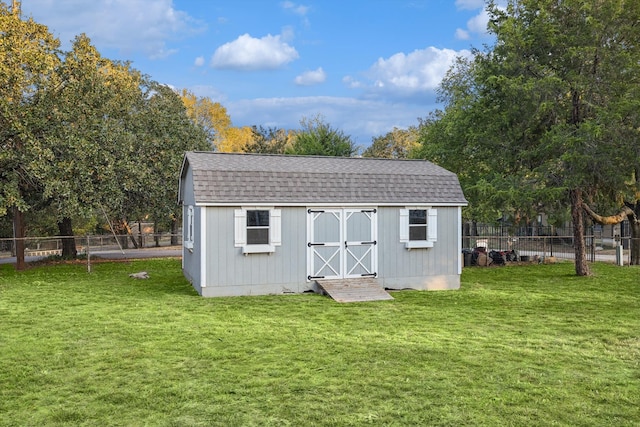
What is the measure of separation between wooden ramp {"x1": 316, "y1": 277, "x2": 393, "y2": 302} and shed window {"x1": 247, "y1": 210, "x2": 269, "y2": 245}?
6.32 feet

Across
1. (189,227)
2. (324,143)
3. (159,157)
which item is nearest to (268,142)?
(324,143)

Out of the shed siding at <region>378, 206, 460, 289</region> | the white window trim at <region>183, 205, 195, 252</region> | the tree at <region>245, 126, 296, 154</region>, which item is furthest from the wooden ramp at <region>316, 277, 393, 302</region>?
the tree at <region>245, 126, 296, 154</region>

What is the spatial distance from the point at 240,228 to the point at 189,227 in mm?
3041

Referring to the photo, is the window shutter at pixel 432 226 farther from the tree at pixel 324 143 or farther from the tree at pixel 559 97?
the tree at pixel 324 143

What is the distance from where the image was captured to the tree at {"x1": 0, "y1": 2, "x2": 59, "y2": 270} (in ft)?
57.5

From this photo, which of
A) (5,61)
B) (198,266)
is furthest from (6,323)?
(5,61)

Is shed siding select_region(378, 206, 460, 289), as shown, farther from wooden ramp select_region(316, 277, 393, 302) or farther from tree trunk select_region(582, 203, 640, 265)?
tree trunk select_region(582, 203, 640, 265)

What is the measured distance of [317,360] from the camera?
7508 millimetres

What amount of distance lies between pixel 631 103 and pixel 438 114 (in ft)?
47.5

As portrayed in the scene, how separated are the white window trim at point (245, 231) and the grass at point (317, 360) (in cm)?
129

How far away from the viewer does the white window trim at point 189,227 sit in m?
15.1

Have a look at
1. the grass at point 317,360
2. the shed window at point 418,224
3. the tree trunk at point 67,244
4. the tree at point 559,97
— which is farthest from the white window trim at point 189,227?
the tree trunk at point 67,244

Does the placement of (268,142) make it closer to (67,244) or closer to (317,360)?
(67,244)

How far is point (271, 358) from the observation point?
25.1ft
